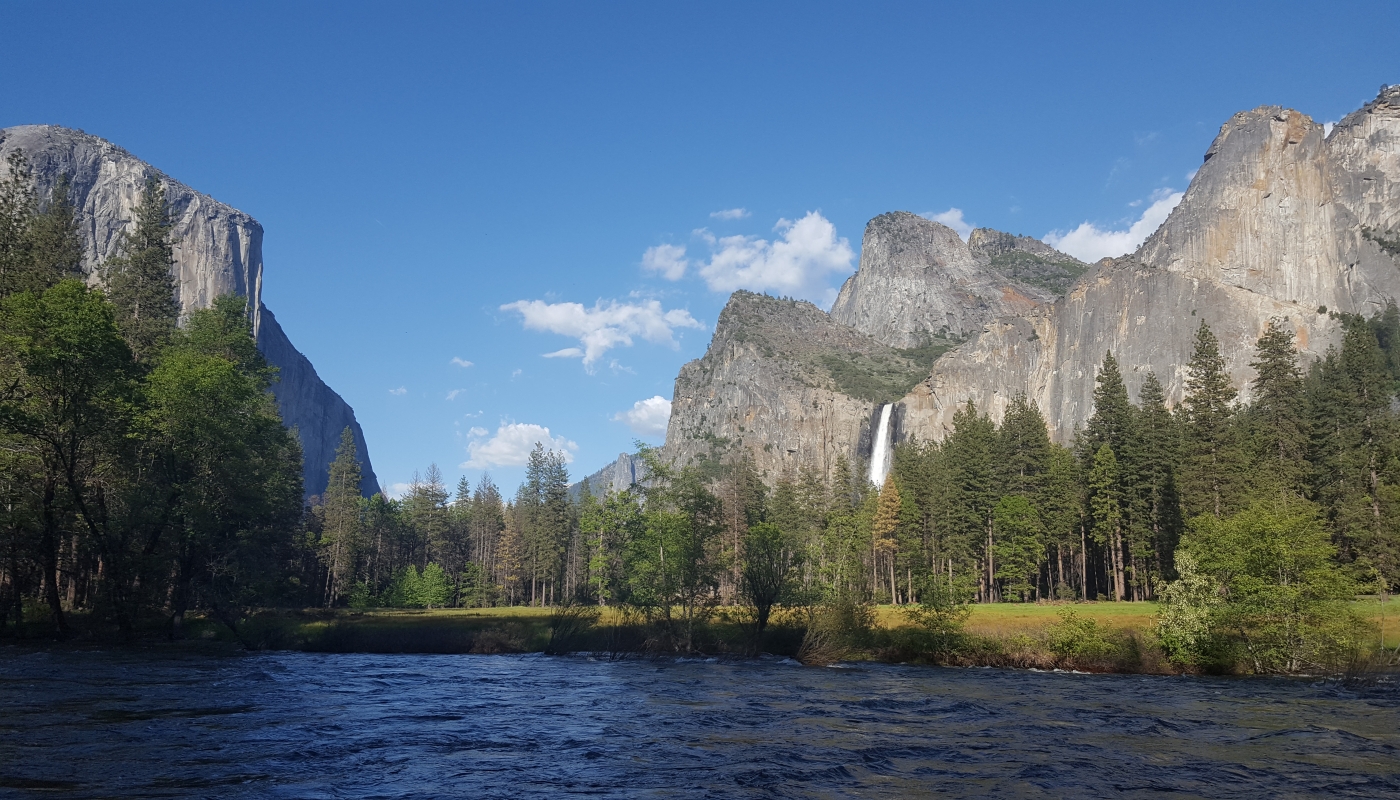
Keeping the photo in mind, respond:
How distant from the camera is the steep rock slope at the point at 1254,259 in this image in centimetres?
15462

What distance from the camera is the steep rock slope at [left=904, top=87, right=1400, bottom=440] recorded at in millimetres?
154625

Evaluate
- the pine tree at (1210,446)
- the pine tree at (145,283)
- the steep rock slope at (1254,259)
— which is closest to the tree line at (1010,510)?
the pine tree at (1210,446)

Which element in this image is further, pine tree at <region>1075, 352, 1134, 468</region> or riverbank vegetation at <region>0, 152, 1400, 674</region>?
pine tree at <region>1075, 352, 1134, 468</region>

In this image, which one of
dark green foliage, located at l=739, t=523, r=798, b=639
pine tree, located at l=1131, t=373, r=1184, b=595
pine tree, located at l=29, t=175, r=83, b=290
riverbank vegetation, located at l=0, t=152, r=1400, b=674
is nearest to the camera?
riverbank vegetation, located at l=0, t=152, r=1400, b=674

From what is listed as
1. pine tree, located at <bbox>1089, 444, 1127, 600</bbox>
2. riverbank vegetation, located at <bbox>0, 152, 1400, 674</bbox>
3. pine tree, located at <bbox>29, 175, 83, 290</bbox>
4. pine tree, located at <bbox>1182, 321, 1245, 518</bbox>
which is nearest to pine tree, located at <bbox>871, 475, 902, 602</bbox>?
riverbank vegetation, located at <bbox>0, 152, 1400, 674</bbox>

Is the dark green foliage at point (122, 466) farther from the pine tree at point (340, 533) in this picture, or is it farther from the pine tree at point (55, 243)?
the pine tree at point (340, 533)

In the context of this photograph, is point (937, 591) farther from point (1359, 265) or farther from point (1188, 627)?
point (1359, 265)

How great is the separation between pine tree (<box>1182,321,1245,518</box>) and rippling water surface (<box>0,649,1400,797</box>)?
1172 inches

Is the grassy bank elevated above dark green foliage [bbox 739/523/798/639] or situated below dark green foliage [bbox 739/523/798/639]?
below

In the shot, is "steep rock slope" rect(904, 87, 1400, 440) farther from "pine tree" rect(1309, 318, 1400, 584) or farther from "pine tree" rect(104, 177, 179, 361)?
"pine tree" rect(104, 177, 179, 361)

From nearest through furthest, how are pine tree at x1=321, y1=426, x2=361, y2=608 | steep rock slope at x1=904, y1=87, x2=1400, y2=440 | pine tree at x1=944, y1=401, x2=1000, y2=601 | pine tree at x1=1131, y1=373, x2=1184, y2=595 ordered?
pine tree at x1=1131, y1=373, x2=1184, y2=595
pine tree at x1=944, y1=401, x2=1000, y2=601
pine tree at x1=321, y1=426, x2=361, y2=608
steep rock slope at x1=904, y1=87, x2=1400, y2=440

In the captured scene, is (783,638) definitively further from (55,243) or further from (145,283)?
(55,243)

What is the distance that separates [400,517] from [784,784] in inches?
4504

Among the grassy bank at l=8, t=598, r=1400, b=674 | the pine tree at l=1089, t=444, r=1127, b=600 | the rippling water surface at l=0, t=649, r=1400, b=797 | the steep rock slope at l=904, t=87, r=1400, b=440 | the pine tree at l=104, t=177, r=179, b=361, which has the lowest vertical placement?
the grassy bank at l=8, t=598, r=1400, b=674
